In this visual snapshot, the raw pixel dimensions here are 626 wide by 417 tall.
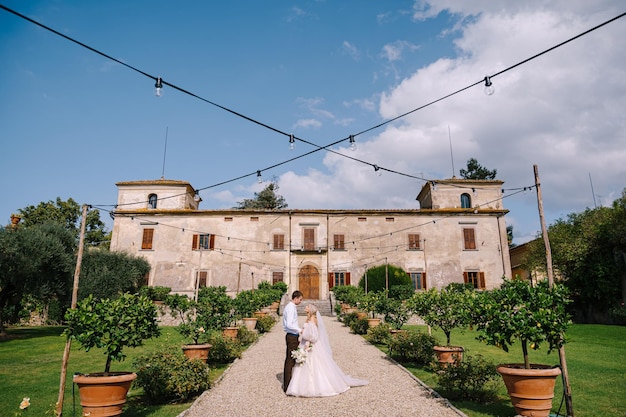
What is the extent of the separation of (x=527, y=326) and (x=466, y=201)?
2758 centimetres

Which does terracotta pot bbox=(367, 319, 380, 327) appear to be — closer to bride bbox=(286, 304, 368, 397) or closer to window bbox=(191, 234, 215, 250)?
bride bbox=(286, 304, 368, 397)

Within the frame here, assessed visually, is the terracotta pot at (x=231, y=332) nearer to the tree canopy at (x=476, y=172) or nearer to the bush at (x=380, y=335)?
the bush at (x=380, y=335)

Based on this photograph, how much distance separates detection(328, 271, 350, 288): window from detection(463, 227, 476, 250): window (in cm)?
935

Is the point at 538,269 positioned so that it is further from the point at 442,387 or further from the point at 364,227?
the point at 442,387

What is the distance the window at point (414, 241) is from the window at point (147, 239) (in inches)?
784

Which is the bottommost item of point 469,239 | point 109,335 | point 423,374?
point 423,374

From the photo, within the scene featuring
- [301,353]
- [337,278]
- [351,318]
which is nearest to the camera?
[301,353]

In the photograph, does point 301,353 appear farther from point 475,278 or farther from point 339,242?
point 475,278

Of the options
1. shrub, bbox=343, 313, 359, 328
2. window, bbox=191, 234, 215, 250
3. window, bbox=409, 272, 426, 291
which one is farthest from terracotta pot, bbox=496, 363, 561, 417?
window, bbox=191, 234, 215, 250

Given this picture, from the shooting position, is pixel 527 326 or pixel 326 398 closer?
pixel 527 326

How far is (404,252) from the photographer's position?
29.5m

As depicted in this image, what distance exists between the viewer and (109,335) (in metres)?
5.57

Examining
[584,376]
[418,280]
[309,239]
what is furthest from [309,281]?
[584,376]

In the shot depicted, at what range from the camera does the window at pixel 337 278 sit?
2889 cm
